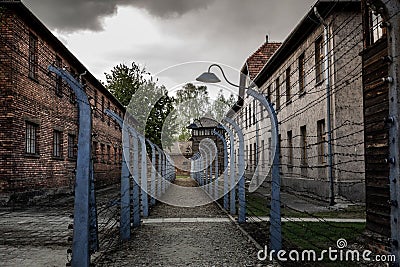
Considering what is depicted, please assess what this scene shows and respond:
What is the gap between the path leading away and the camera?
6336 mm

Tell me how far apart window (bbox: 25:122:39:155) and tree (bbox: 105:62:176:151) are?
1543cm

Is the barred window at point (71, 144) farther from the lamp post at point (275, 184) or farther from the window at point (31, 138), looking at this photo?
the lamp post at point (275, 184)

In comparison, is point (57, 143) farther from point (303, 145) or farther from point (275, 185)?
point (275, 185)

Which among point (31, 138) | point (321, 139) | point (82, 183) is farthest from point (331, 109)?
point (82, 183)

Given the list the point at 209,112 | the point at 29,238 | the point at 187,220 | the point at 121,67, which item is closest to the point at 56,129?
the point at 187,220

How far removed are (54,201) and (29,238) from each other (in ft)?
28.0

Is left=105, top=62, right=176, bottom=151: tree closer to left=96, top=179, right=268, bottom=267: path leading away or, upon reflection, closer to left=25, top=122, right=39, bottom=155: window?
left=25, top=122, right=39, bottom=155: window

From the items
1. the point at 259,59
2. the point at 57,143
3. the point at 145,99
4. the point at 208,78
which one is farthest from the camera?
the point at 145,99

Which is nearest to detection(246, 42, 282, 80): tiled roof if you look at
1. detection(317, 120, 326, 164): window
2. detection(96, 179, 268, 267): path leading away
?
detection(317, 120, 326, 164): window

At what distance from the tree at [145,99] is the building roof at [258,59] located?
7.92 meters

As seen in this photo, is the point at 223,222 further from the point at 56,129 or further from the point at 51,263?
the point at 56,129

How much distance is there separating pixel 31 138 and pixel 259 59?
1782cm

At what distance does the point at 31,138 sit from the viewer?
51.5ft

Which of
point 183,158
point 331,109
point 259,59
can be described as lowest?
point 183,158
